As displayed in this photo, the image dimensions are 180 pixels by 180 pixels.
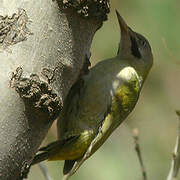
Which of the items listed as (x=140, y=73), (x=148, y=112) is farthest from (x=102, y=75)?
(x=148, y=112)

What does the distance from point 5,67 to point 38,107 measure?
8.3 inches

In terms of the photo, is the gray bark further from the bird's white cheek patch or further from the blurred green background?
the blurred green background

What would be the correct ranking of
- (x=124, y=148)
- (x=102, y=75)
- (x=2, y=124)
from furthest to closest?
(x=124, y=148) → (x=102, y=75) → (x=2, y=124)

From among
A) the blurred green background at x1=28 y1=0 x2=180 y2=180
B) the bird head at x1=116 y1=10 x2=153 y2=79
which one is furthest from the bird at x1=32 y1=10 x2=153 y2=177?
the blurred green background at x1=28 y1=0 x2=180 y2=180

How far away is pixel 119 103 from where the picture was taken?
3486 millimetres

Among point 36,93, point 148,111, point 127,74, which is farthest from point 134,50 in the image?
point 36,93

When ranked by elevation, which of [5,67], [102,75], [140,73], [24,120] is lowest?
[140,73]

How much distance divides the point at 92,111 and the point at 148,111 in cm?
280

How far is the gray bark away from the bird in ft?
3.74

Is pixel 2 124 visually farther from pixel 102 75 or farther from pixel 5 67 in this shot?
pixel 102 75

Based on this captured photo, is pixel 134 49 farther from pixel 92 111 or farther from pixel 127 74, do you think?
pixel 92 111

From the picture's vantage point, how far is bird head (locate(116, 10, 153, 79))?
3.91 m

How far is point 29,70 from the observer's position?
177cm

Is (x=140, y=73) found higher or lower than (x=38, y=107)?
lower
